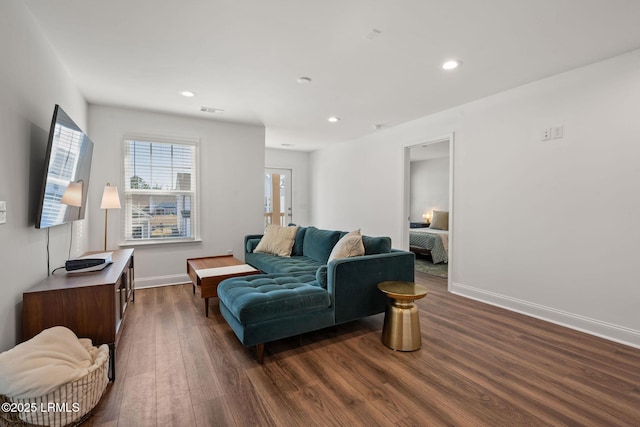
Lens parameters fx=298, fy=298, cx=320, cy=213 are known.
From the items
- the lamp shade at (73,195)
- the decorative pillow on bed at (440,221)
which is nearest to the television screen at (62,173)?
the lamp shade at (73,195)

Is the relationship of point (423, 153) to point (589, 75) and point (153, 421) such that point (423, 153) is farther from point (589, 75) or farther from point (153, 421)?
point (153, 421)

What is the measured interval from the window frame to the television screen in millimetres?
1378

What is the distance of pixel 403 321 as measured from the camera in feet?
8.05

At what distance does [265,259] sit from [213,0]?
9.28 feet

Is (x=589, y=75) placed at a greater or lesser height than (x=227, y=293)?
greater

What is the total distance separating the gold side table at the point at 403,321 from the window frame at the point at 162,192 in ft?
10.7

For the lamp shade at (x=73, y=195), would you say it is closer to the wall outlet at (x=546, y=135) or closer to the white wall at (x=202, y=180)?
the white wall at (x=202, y=180)

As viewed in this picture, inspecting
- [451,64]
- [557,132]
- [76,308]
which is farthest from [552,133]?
[76,308]

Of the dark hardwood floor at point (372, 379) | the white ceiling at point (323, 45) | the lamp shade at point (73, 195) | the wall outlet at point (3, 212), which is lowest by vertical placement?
the dark hardwood floor at point (372, 379)

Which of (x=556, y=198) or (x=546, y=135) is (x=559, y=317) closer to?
(x=556, y=198)

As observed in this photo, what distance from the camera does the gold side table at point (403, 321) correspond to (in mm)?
2438

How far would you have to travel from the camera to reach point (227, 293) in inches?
100

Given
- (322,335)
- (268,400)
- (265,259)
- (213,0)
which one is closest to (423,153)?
(265,259)

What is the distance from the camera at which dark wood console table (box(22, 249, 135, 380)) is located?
1.89m
